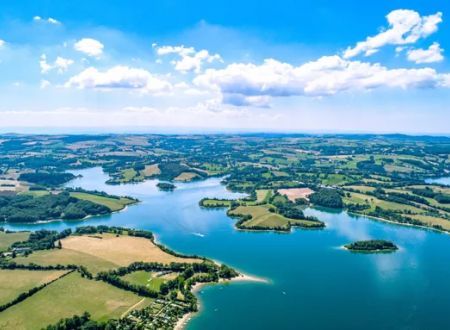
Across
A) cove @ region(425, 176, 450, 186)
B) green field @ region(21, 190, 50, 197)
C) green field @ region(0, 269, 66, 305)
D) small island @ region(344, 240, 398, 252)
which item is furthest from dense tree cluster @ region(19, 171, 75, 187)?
cove @ region(425, 176, 450, 186)

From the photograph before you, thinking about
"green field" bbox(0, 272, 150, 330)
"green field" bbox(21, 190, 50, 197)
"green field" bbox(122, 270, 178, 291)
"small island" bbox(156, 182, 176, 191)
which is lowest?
"green field" bbox(0, 272, 150, 330)

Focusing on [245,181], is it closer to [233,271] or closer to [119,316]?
[233,271]

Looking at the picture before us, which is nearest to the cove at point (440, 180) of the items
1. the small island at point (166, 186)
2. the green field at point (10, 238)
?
the small island at point (166, 186)

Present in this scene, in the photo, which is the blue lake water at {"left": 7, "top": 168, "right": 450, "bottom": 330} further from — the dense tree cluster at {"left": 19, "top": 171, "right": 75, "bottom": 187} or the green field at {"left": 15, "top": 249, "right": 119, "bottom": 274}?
the dense tree cluster at {"left": 19, "top": 171, "right": 75, "bottom": 187}

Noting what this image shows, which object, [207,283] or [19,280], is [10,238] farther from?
[207,283]

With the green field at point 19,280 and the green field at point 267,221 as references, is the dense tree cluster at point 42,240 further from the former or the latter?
the green field at point 267,221

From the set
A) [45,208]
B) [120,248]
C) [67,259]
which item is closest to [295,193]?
[120,248]
